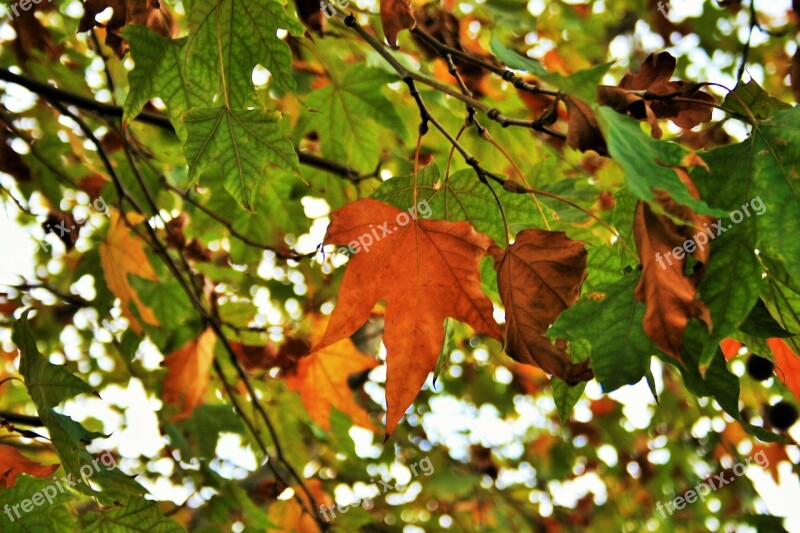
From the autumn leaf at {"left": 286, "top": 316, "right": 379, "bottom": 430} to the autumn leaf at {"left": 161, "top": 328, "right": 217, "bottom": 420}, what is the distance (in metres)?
0.21

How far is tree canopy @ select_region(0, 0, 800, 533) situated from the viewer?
74cm

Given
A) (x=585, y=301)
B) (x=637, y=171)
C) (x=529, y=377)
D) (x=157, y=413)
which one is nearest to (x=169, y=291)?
(x=157, y=413)

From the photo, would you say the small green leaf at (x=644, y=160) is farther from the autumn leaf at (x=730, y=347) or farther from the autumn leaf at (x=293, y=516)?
the autumn leaf at (x=293, y=516)

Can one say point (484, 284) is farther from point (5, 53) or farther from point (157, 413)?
point (5, 53)

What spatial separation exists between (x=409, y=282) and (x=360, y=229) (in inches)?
4.0

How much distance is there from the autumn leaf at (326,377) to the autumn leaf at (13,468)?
701 mm

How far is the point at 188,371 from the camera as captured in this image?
5.10ft

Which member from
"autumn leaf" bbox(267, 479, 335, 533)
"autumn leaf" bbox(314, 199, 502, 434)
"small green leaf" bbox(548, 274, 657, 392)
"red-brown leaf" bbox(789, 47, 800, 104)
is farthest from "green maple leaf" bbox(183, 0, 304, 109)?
"red-brown leaf" bbox(789, 47, 800, 104)

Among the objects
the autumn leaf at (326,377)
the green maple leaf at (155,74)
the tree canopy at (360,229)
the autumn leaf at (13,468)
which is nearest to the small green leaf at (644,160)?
the tree canopy at (360,229)

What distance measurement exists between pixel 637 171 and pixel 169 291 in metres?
1.31

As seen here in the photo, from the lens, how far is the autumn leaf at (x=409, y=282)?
2.85 feet

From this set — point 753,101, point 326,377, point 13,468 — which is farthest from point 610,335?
point 326,377

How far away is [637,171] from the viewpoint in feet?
2.04

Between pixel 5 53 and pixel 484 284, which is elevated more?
pixel 5 53
